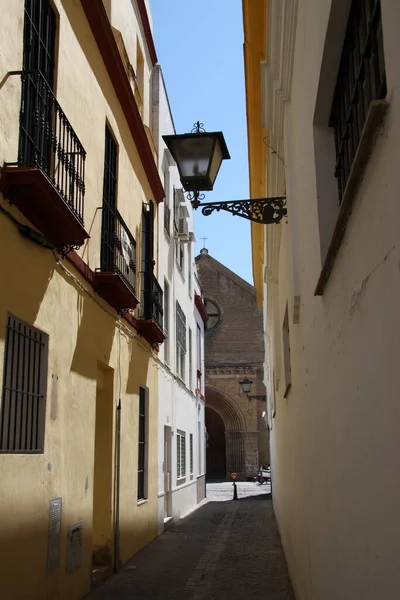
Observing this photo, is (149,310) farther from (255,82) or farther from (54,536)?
(54,536)

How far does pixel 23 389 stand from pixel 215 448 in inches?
1212

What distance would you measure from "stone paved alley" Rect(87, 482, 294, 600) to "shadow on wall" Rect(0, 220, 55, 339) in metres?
3.59

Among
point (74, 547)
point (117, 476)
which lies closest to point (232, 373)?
point (117, 476)

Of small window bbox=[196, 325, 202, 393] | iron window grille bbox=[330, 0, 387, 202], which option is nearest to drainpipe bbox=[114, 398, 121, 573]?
iron window grille bbox=[330, 0, 387, 202]

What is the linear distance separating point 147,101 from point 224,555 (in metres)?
8.67

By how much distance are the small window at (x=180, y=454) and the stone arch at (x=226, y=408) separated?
16226 mm

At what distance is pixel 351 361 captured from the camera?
109 inches

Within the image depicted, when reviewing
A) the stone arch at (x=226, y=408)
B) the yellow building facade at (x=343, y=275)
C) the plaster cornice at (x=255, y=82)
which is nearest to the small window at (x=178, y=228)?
the plaster cornice at (x=255, y=82)

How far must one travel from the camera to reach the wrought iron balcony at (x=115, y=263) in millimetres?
8125

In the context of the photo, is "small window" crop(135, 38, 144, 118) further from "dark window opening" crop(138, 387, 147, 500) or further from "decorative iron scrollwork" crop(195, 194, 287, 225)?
"decorative iron scrollwork" crop(195, 194, 287, 225)

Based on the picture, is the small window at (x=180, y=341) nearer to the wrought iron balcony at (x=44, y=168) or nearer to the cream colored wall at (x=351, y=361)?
the wrought iron balcony at (x=44, y=168)

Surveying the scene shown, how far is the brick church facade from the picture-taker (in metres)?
33.4

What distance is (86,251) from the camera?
784 cm

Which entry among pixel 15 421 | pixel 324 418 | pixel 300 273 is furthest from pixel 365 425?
pixel 15 421
